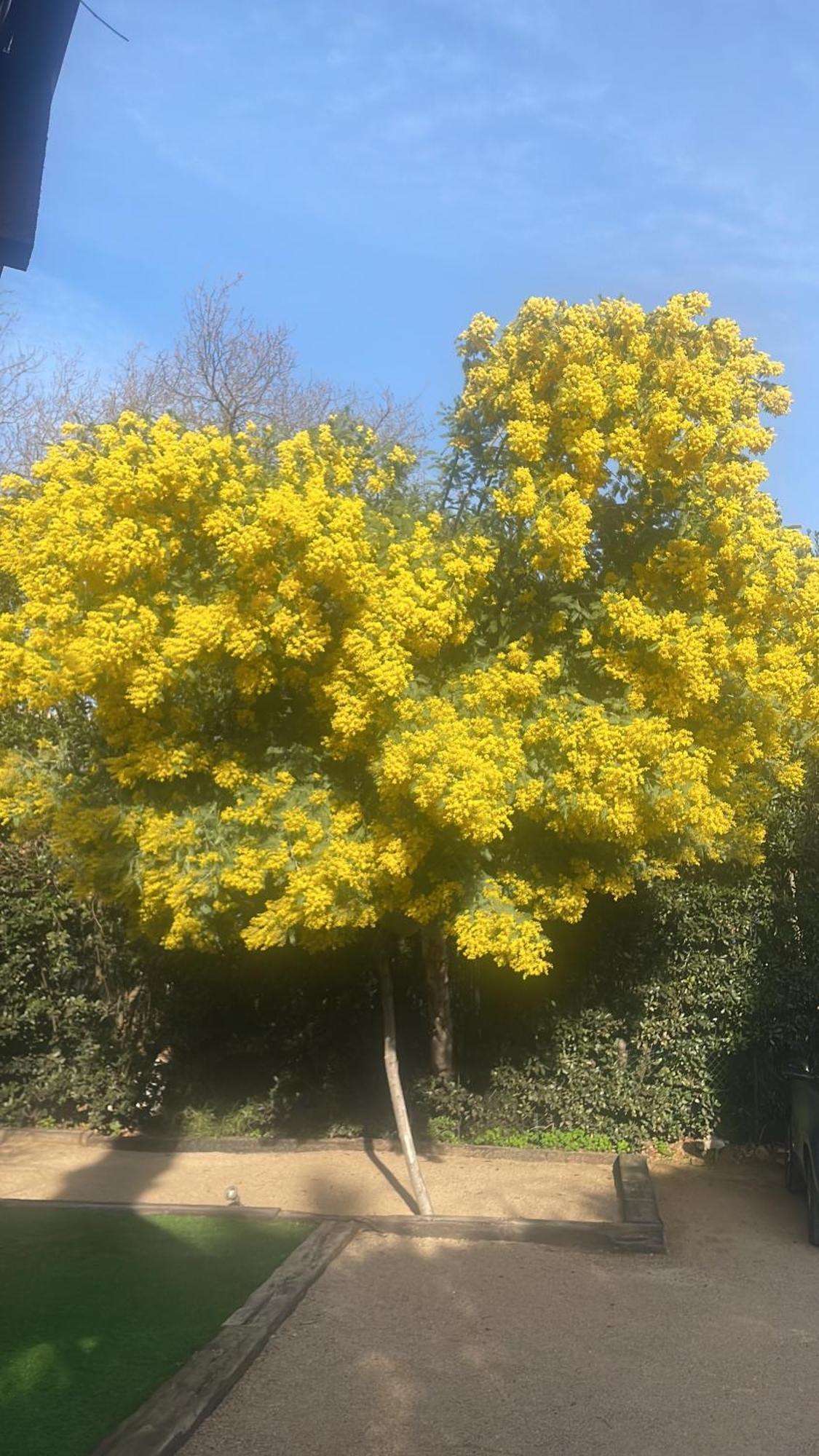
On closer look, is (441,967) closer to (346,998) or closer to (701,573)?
(346,998)

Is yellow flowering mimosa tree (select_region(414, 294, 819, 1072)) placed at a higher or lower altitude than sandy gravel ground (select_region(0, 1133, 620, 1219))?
higher

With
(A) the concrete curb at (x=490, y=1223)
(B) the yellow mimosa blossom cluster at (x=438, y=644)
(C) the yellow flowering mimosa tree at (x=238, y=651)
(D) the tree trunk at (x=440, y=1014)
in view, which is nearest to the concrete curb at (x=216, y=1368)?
(A) the concrete curb at (x=490, y=1223)

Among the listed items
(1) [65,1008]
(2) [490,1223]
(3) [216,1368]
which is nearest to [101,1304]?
(3) [216,1368]

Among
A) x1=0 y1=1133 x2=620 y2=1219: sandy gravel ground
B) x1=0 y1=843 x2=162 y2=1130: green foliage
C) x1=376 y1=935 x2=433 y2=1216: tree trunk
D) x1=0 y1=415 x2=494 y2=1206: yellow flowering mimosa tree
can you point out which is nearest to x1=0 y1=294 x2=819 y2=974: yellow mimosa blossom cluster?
x1=0 y1=415 x2=494 y2=1206: yellow flowering mimosa tree

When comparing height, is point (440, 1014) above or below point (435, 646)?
below

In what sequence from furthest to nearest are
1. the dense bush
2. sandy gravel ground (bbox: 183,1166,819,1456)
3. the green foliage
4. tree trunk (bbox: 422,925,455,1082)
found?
the green foliage, tree trunk (bbox: 422,925,455,1082), the dense bush, sandy gravel ground (bbox: 183,1166,819,1456)

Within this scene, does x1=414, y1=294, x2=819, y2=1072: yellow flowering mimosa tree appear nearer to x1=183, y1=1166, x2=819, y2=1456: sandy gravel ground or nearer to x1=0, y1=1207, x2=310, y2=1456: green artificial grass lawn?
x1=183, y1=1166, x2=819, y2=1456: sandy gravel ground

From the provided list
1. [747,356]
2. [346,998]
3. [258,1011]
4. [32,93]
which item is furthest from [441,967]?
[32,93]

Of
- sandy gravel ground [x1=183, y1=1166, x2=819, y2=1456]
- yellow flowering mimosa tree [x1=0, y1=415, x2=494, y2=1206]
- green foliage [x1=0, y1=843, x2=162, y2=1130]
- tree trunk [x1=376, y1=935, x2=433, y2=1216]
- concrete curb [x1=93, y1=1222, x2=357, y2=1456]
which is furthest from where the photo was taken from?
green foliage [x1=0, y1=843, x2=162, y2=1130]

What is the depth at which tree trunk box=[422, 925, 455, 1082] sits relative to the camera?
10.7 meters

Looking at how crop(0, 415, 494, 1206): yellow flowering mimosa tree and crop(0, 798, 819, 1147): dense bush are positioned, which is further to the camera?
crop(0, 798, 819, 1147): dense bush

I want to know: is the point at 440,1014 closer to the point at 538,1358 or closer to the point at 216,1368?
the point at 538,1358

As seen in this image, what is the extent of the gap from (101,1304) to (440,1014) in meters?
5.11

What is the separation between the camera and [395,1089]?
28.7 ft
